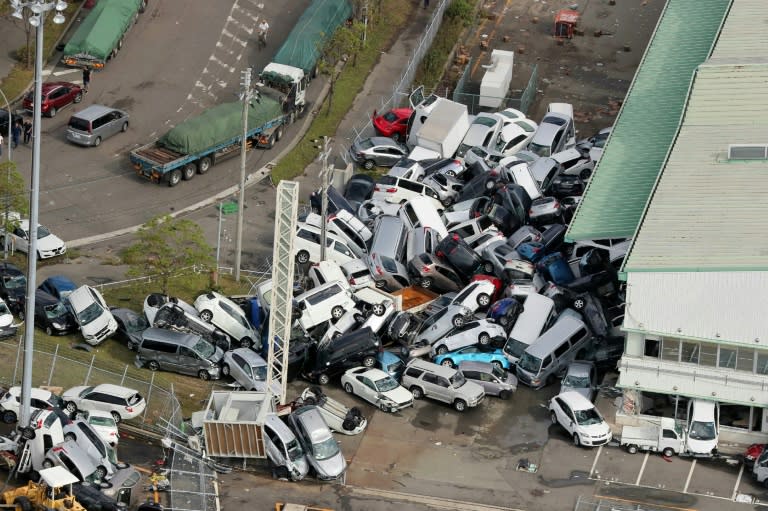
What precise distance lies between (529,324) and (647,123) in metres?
12.5

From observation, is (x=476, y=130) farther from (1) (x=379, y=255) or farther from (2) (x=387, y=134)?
(1) (x=379, y=255)

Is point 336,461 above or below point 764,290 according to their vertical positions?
below

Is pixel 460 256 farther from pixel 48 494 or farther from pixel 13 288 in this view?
pixel 48 494

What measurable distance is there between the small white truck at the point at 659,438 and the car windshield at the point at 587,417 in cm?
101

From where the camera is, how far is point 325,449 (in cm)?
5159

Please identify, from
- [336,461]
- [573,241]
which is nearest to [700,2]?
[573,241]

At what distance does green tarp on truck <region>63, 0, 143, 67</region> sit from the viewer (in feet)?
267

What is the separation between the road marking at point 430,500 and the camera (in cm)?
5059

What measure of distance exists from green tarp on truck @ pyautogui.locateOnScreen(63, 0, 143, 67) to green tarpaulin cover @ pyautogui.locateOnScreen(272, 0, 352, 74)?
338 inches

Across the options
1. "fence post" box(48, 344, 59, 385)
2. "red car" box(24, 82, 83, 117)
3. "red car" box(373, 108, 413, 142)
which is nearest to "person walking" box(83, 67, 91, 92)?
"red car" box(24, 82, 83, 117)

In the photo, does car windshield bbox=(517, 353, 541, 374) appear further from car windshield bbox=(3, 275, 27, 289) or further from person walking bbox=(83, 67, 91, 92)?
person walking bbox=(83, 67, 91, 92)

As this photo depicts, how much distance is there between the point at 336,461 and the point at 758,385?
1441cm

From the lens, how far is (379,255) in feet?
214

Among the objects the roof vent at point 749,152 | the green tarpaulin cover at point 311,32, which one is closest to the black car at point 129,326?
the roof vent at point 749,152
